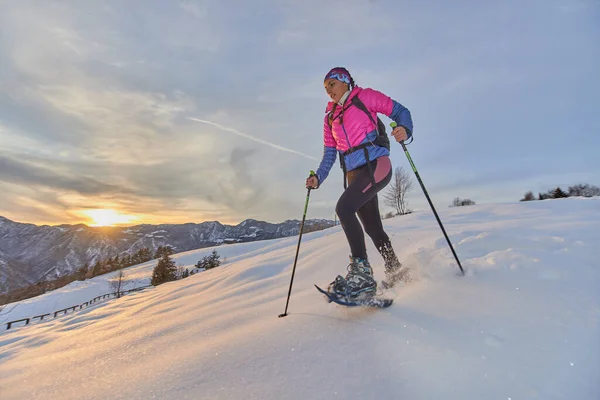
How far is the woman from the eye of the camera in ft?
8.91

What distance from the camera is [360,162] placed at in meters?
3.01

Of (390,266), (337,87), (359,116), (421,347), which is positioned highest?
(337,87)

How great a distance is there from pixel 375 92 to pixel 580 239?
2.54 m

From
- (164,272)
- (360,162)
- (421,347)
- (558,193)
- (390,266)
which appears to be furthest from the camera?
(164,272)

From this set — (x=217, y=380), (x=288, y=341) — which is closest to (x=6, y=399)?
(x=217, y=380)

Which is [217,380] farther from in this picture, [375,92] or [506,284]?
[375,92]

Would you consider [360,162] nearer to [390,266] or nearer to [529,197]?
[390,266]

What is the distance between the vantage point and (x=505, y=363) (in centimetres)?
147

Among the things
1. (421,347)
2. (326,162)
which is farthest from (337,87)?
(421,347)

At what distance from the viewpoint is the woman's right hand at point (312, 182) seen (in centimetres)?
354

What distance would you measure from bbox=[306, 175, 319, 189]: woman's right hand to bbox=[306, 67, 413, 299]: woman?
→ 0.43 m

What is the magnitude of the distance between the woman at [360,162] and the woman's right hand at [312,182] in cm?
43

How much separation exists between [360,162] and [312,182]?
77 centimetres

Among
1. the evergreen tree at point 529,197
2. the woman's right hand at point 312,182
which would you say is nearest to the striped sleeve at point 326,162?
the woman's right hand at point 312,182
